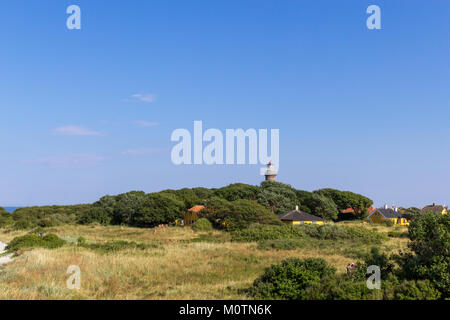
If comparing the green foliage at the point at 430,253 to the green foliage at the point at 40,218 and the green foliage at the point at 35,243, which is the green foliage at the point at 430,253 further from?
the green foliage at the point at 40,218

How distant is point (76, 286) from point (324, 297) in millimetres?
8581

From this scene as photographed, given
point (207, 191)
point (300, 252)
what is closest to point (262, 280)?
point (300, 252)

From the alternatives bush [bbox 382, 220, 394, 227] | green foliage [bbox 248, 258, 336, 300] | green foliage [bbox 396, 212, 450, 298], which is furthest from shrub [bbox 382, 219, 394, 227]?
green foliage [bbox 396, 212, 450, 298]

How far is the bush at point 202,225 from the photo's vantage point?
46.1 m

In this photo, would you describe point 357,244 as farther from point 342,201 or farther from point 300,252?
point 342,201

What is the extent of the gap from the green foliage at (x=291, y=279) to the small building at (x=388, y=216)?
178ft

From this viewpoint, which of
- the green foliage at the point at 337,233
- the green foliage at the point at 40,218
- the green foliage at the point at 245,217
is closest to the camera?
the green foliage at the point at 337,233

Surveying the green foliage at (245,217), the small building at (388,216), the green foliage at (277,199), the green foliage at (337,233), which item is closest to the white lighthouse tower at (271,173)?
the green foliage at (277,199)

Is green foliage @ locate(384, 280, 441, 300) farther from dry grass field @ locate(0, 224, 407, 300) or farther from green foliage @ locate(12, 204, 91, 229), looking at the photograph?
green foliage @ locate(12, 204, 91, 229)

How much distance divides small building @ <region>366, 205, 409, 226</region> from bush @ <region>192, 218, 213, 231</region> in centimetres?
3208

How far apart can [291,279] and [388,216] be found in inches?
2238

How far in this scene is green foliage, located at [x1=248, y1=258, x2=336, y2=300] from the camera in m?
12.8

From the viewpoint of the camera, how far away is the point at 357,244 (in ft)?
101
